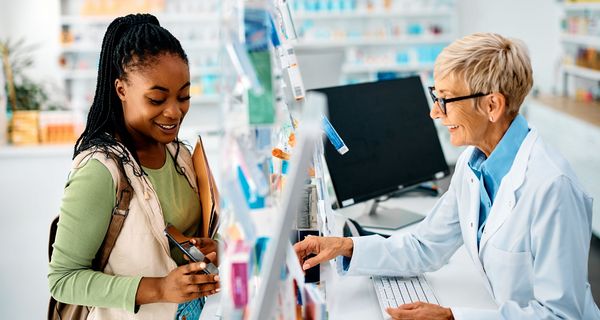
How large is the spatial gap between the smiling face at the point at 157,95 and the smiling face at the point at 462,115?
0.66m

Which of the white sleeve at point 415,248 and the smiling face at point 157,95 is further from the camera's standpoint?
the white sleeve at point 415,248

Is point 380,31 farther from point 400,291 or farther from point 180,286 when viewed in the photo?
point 180,286

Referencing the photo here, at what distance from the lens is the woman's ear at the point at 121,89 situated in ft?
5.00

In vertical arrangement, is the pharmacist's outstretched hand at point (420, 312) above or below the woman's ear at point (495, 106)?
below

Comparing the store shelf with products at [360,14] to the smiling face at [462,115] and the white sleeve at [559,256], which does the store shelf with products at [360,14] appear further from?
the white sleeve at [559,256]

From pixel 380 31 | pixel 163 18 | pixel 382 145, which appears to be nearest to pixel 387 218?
pixel 382 145

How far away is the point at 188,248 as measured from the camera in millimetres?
1483

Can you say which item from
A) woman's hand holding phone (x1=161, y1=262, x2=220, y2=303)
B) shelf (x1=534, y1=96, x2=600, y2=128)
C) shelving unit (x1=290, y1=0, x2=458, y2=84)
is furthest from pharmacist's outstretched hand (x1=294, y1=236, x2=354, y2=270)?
shelving unit (x1=290, y1=0, x2=458, y2=84)

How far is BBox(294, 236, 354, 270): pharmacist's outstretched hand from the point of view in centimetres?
143

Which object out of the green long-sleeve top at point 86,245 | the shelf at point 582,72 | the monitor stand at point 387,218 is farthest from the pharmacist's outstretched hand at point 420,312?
the shelf at point 582,72

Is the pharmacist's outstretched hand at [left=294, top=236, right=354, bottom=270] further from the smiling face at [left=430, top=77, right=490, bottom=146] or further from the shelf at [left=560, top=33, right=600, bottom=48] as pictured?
the shelf at [left=560, top=33, right=600, bottom=48]

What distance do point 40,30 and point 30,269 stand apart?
14.5ft

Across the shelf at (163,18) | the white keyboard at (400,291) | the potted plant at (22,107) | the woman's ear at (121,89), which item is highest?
the shelf at (163,18)

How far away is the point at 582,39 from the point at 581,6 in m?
0.32
